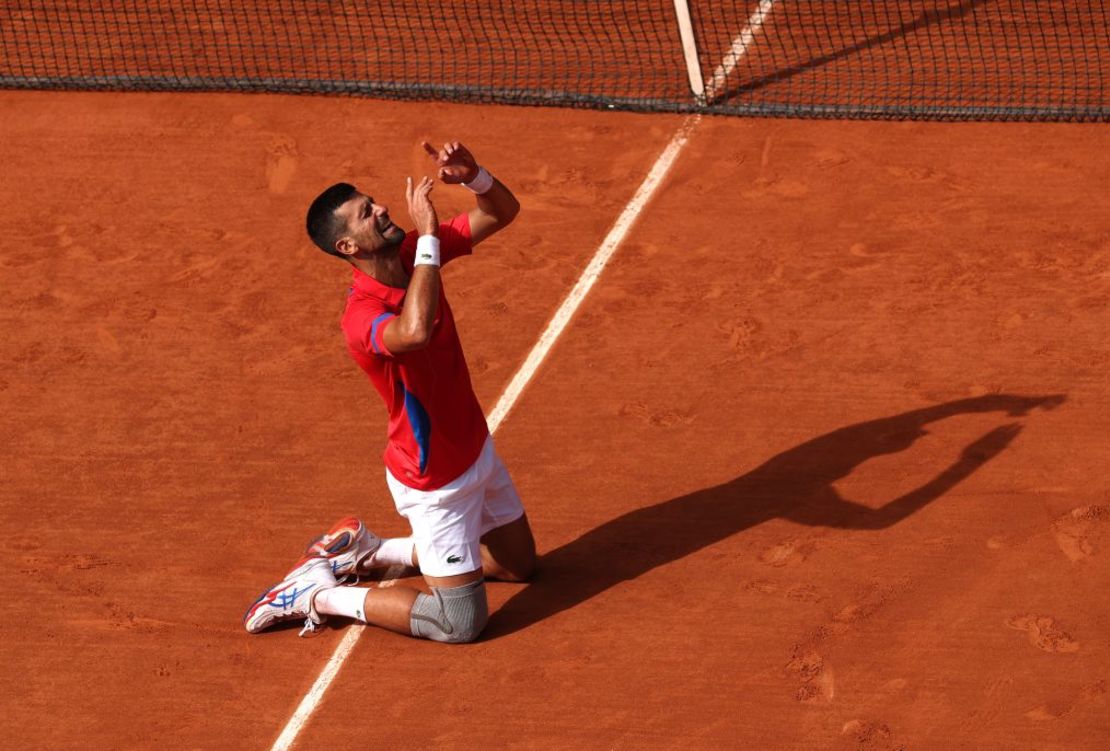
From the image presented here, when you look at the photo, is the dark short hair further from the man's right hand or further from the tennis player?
the man's right hand

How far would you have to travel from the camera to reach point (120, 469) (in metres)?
8.85

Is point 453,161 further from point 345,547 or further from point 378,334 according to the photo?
point 345,547

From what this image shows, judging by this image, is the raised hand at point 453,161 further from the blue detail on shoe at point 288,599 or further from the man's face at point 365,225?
the blue detail on shoe at point 288,599

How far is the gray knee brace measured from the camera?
731cm

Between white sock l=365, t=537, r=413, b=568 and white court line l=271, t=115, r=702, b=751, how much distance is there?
0.42ft

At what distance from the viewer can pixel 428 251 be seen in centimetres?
665

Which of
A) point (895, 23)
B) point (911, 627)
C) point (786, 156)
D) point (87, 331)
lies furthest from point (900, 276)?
point (87, 331)

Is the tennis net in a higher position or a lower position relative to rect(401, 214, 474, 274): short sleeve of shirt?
lower

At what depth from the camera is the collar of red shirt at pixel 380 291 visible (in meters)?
6.98

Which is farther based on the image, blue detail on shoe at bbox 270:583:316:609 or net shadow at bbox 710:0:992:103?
net shadow at bbox 710:0:992:103

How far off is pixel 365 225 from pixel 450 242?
551mm

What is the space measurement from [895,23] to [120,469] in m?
7.49

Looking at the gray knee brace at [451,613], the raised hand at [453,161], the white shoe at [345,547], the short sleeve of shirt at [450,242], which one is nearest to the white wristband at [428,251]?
the raised hand at [453,161]

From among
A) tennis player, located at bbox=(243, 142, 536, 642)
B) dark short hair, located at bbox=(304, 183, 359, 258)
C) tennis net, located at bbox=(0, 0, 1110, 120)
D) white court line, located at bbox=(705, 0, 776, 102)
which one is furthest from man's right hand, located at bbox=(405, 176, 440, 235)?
white court line, located at bbox=(705, 0, 776, 102)
